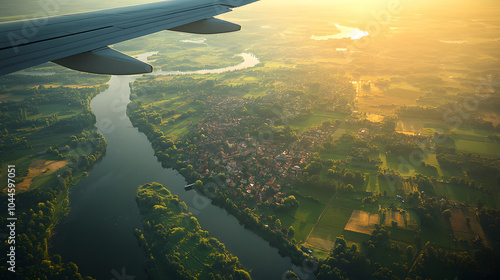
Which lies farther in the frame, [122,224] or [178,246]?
[122,224]

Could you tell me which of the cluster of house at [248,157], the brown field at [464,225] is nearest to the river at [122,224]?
the cluster of house at [248,157]

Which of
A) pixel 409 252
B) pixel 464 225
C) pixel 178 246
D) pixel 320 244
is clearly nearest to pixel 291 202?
pixel 320 244

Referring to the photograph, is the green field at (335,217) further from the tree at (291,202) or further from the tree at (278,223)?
the tree at (278,223)

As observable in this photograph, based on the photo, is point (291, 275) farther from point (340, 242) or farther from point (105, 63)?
point (105, 63)

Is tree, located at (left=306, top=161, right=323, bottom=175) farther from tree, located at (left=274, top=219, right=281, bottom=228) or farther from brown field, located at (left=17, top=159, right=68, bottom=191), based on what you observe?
brown field, located at (left=17, top=159, right=68, bottom=191)

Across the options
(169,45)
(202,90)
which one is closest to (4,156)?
(202,90)

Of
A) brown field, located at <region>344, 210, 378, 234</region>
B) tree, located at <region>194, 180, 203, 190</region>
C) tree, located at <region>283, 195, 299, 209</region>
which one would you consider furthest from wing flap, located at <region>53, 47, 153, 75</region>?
tree, located at <region>194, 180, 203, 190</region>
